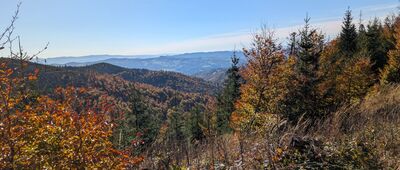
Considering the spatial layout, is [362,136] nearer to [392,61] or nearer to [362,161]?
[362,161]

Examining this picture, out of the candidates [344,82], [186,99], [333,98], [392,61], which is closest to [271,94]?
[333,98]

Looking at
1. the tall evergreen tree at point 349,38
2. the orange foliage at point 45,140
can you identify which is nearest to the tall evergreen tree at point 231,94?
the tall evergreen tree at point 349,38

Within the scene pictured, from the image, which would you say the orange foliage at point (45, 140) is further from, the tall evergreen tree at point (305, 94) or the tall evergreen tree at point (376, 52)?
the tall evergreen tree at point (376, 52)

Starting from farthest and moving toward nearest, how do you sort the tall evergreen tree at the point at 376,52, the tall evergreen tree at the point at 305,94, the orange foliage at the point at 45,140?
the tall evergreen tree at the point at 376,52, the tall evergreen tree at the point at 305,94, the orange foliage at the point at 45,140

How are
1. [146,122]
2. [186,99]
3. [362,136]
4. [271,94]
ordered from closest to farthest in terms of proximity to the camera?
[362,136], [271,94], [146,122], [186,99]

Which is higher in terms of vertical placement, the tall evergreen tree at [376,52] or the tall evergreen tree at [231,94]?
the tall evergreen tree at [376,52]

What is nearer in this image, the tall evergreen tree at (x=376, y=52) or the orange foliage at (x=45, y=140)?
the orange foliage at (x=45, y=140)

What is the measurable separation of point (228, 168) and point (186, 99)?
145630 mm

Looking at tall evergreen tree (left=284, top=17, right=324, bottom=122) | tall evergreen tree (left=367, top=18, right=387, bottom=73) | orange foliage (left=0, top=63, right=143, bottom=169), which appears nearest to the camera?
orange foliage (left=0, top=63, right=143, bottom=169)

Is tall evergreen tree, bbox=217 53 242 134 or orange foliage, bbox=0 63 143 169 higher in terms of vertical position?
orange foliage, bbox=0 63 143 169

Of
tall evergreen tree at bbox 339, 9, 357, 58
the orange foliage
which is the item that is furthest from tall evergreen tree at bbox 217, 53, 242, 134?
the orange foliage

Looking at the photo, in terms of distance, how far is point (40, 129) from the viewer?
5066 millimetres

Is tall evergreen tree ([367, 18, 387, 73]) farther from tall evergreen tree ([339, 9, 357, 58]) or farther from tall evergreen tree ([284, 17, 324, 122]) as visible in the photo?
tall evergreen tree ([284, 17, 324, 122])

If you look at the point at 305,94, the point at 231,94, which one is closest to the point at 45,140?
the point at 305,94
